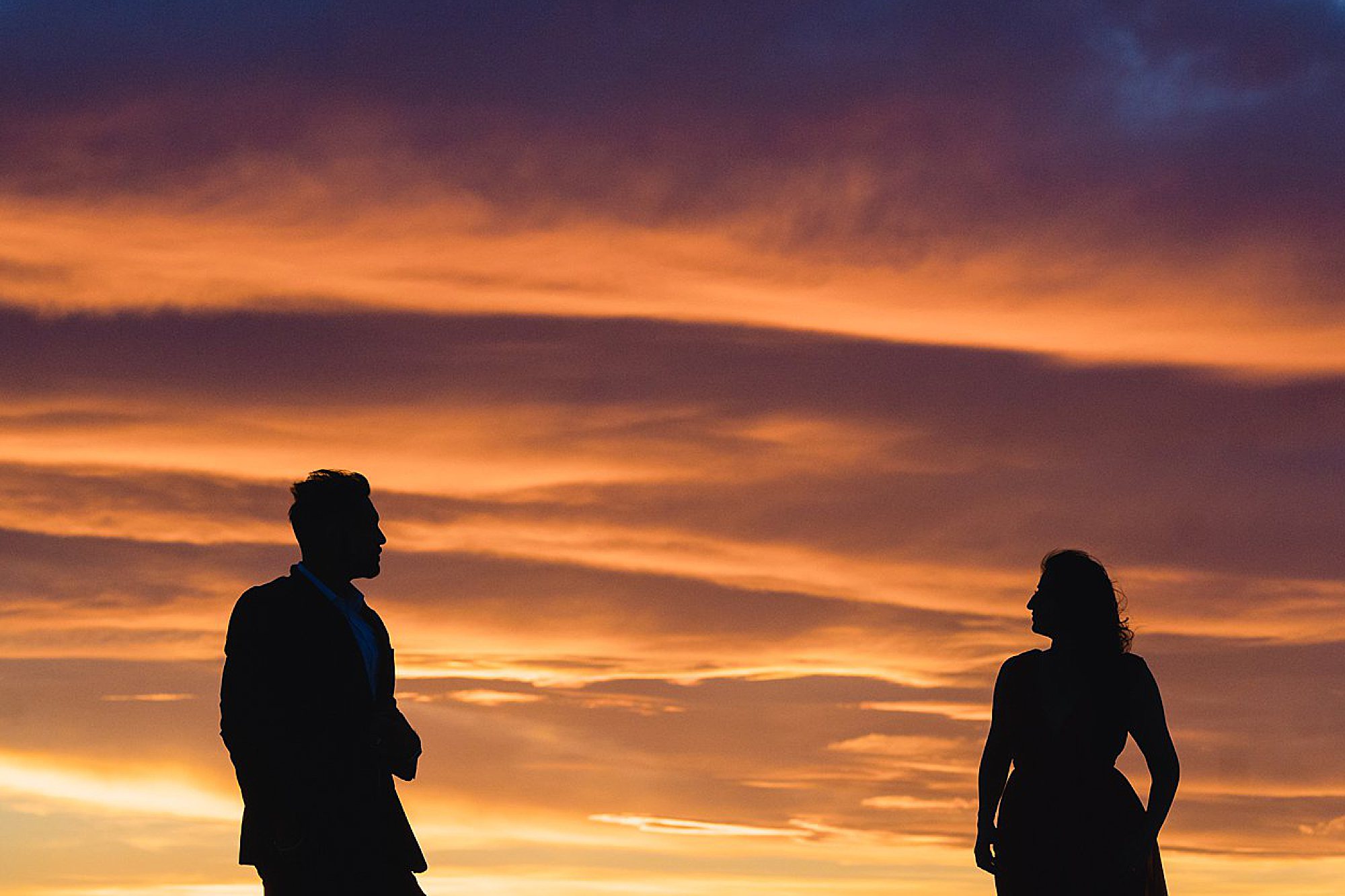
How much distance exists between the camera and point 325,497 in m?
8.40

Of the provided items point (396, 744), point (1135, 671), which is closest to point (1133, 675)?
point (1135, 671)

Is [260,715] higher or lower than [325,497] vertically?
lower

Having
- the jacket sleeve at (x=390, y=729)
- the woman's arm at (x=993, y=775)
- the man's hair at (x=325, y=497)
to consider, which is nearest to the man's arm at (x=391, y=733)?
the jacket sleeve at (x=390, y=729)

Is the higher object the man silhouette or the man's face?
the man's face

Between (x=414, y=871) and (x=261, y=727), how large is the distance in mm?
966

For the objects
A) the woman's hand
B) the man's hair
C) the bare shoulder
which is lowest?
the woman's hand

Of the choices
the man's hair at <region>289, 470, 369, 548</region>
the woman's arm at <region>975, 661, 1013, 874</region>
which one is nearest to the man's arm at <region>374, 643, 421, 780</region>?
the man's hair at <region>289, 470, 369, 548</region>

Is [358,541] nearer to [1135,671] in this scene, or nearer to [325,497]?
[325,497]

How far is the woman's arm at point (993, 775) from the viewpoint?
8984 millimetres

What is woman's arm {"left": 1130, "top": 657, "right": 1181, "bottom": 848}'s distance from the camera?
8.84 m

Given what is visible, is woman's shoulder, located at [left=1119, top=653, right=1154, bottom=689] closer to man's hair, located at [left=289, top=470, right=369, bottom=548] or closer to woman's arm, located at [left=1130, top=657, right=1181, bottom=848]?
woman's arm, located at [left=1130, top=657, right=1181, bottom=848]

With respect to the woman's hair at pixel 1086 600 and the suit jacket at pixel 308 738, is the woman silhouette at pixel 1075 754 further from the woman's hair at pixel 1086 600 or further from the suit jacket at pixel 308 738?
the suit jacket at pixel 308 738

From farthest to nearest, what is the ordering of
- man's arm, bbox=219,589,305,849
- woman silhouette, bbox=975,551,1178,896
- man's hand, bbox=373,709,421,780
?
woman silhouette, bbox=975,551,1178,896 < man's hand, bbox=373,709,421,780 < man's arm, bbox=219,589,305,849

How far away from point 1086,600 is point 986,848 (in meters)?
1.21
